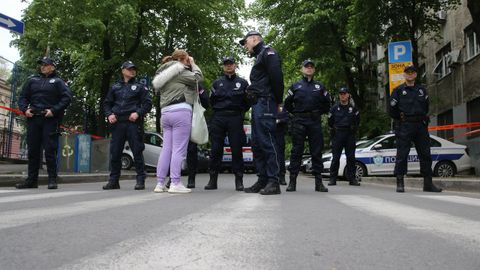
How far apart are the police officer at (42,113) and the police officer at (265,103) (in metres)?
3.11

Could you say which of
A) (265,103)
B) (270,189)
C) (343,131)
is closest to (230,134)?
(265,103)

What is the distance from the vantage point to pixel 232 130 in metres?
7.15

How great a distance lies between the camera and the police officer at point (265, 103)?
612cm

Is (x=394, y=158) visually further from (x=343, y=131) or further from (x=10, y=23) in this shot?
(x=10, y=23)

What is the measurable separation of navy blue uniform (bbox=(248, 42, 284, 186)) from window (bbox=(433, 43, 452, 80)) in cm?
1779

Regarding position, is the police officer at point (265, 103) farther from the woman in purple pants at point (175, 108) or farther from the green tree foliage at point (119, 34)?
the green tree foliage at point (119, 34)

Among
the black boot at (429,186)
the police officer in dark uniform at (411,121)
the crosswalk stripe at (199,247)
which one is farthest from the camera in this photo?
the black boot at (429,186)

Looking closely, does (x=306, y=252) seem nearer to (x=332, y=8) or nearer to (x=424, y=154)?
(x=424, y=154)

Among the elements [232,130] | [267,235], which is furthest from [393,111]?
[267,235]

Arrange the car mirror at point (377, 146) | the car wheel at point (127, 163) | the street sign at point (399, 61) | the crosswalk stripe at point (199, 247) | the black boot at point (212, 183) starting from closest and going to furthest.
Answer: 1. the crosswalk stripe at point (199, 247)
2. the black boot at point (212, 183)
3. the street sign at point (399, 61)
4. the car mirror at point (377, 146)
5. the car wheel at point (127, 163)

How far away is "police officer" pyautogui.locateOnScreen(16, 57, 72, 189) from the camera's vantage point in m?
7.38

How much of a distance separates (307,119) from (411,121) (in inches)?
70.2

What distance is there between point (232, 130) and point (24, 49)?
27.9m

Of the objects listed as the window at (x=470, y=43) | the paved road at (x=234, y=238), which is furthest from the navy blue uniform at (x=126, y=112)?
the window at (x=470, y=43)
